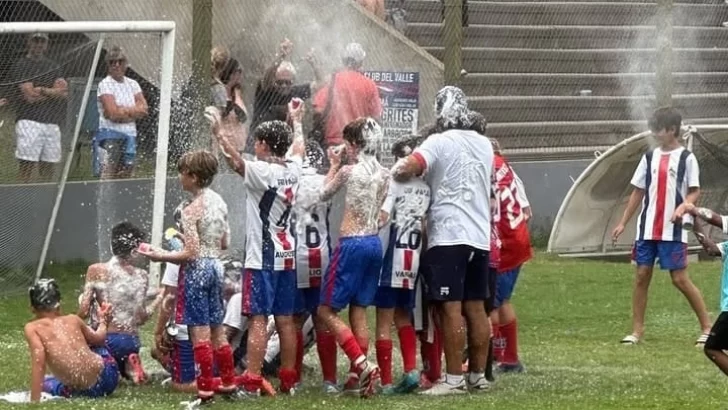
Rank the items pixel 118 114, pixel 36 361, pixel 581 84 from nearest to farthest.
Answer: pixel 36 361, pixel 118 114, pixel 581 84

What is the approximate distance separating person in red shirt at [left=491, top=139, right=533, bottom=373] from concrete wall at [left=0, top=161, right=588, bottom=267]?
3.01m

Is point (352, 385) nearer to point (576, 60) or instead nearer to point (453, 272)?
point (453, 272)

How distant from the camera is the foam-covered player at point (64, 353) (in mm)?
9945

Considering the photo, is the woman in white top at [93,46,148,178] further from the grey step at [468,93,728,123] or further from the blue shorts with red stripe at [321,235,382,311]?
the grey step at [468,93,728,123]

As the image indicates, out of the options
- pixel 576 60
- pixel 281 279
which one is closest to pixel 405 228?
pixel 281 279

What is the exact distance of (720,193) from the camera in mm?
18672

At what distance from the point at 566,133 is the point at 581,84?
3.68ft

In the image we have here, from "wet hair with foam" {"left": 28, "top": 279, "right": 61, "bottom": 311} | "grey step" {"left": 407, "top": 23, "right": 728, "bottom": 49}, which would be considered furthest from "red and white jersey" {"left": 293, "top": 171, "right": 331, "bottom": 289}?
"grey step" {"left": 407, "top": 23, "right": 728, "bottom": 49}

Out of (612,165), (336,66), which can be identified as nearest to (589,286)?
(612,165)

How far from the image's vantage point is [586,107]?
2216cm

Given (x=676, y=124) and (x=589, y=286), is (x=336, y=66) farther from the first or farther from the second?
(x=676, y=124)

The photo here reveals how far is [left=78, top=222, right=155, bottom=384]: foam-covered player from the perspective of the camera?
10805mm

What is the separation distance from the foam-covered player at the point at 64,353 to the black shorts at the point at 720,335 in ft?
12.1

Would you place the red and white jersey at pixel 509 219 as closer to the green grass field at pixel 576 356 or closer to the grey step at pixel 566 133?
the green grass field at pixel 576 356
